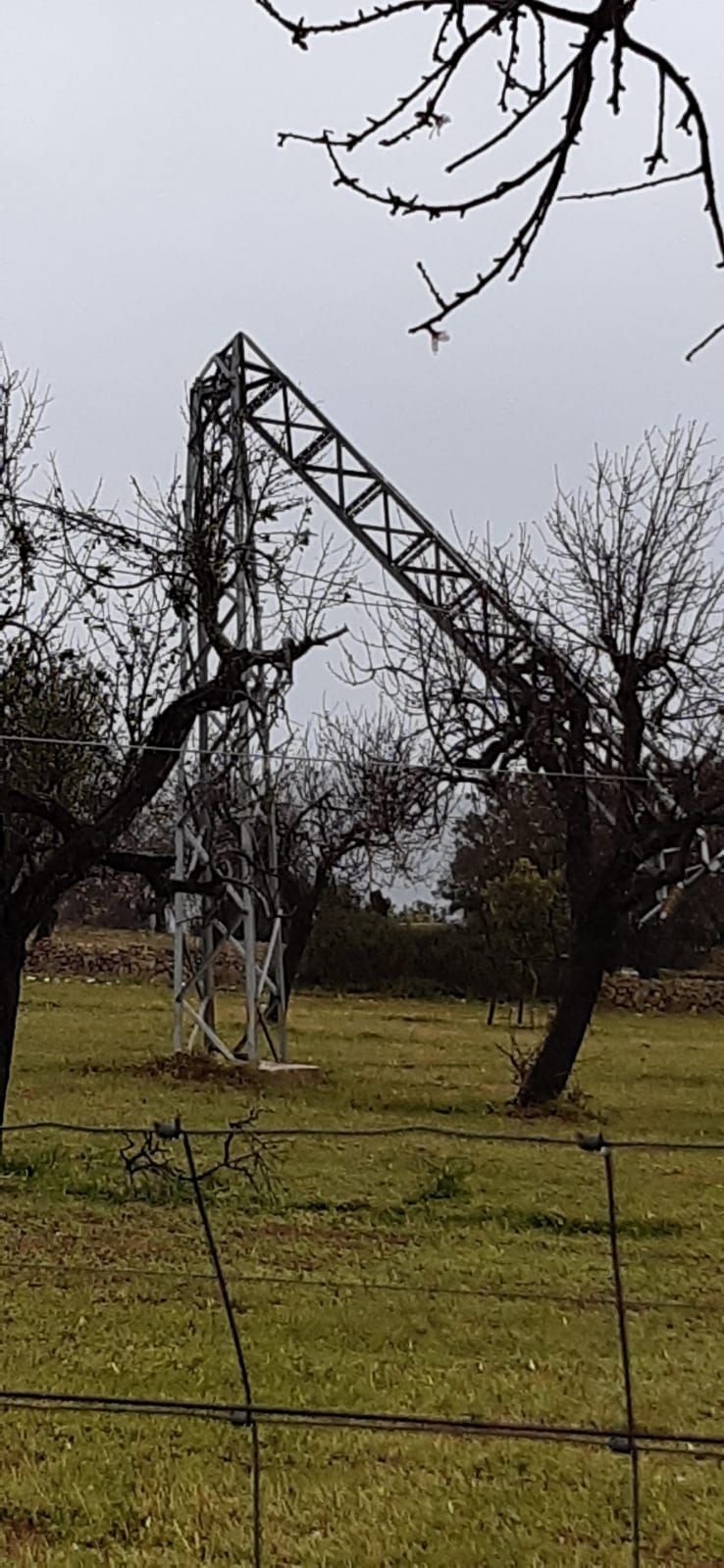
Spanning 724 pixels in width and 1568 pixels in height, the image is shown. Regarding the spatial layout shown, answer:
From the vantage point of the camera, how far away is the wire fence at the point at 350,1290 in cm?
271

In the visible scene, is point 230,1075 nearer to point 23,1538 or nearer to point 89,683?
point 89,683

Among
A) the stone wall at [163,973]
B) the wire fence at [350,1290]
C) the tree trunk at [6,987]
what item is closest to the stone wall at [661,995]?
the stone wall at [163,973]

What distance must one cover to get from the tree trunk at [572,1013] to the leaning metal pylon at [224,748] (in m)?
2.14

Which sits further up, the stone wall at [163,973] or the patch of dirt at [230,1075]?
the stone wall at [163,973]

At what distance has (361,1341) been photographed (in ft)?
15.5

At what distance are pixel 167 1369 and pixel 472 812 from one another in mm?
14998

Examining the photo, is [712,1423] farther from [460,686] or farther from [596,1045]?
[596,1045]

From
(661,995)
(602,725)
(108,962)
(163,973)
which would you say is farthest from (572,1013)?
(108,962)

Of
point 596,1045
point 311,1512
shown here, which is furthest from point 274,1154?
point 596,1045

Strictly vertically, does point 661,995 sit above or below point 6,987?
above

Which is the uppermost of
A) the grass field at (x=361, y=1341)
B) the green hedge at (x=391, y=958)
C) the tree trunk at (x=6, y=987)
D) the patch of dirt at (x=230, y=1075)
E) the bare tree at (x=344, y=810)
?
the bare tree at (x=344, y=810)

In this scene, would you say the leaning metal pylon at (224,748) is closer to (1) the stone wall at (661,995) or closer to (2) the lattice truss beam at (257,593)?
(2) the lattice truss beam at (257,593)

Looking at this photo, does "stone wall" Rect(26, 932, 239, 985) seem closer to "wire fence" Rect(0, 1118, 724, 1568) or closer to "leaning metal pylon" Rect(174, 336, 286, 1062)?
"leaning metal pylon" Rect(174, 336, 286, 1062)

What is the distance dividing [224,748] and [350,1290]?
245 inches
